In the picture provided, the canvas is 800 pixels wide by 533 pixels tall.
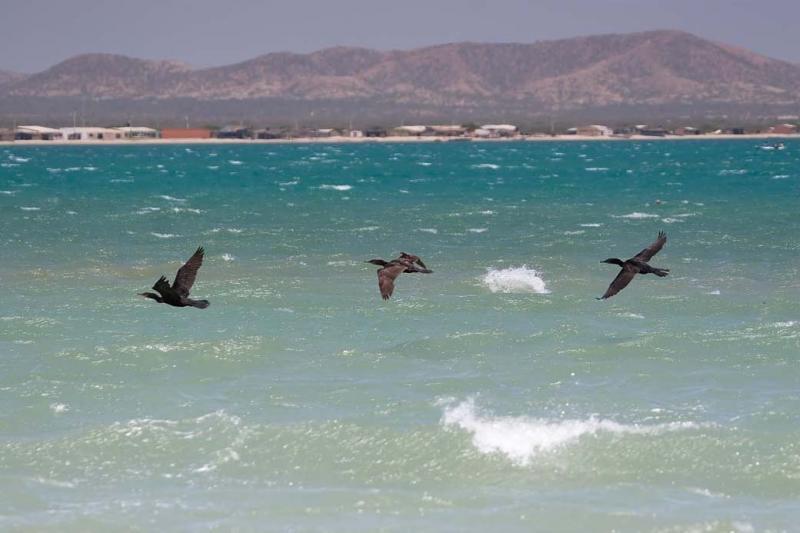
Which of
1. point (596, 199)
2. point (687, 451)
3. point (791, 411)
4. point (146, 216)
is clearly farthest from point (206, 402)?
point (596, 199)

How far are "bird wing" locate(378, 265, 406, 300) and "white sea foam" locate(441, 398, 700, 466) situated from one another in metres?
2.57

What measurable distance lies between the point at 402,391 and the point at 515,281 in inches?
387

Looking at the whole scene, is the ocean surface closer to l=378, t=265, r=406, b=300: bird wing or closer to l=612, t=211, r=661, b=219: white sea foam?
l=378, t=265, r=406, b=300: bird wing

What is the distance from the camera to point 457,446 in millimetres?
15805

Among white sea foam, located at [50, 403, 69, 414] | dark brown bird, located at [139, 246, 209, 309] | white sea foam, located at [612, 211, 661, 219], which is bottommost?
white sea foam, located at [612, 211, 661, 219]

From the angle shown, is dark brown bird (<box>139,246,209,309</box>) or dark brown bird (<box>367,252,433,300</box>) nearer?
dark brown bird (<box>139,246,209,309</box>)

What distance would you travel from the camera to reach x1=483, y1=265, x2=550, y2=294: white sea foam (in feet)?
87.2

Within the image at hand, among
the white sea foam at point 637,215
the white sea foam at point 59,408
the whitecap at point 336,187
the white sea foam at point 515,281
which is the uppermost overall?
the white sea foam at point 515,281

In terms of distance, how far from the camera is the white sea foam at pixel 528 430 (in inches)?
618

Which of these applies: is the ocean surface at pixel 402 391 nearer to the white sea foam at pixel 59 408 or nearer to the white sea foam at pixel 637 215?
the white sea foam at pixel 59 408

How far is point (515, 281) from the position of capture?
1088 inches

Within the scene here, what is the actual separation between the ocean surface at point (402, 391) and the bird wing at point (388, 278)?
4.14 ft

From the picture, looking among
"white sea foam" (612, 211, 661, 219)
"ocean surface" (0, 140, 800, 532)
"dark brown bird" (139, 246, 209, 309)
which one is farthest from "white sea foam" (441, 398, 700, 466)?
"white sea foam" (612, 211, 661, 219)

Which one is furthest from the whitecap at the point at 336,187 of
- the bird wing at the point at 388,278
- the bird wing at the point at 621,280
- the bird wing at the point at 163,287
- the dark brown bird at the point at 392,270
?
the bird wing at the point at 163,287
